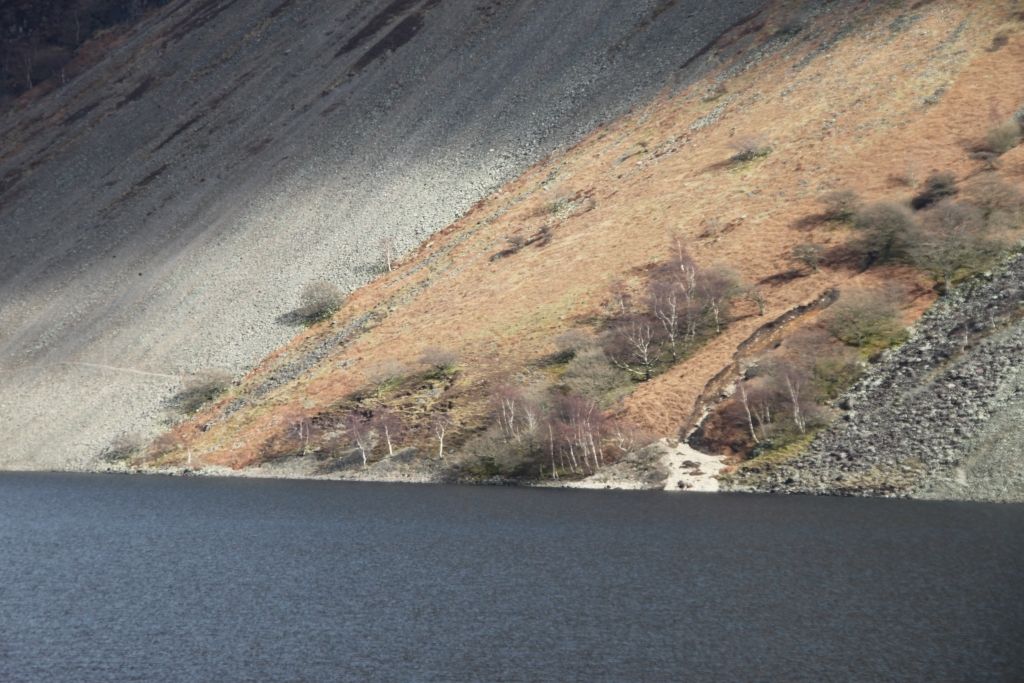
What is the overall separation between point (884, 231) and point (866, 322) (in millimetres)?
11940

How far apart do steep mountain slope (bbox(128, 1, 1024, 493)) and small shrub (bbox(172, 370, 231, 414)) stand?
188 centimetres

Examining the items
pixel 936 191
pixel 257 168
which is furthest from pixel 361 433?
pixel 257 168

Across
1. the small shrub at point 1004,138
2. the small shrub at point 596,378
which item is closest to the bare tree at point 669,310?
the small shrub at point 596,378

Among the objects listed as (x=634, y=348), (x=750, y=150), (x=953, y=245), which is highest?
(x=750, y=150)

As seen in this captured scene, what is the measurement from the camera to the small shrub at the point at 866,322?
67.2m

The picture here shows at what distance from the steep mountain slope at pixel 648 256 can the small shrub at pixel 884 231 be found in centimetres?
76

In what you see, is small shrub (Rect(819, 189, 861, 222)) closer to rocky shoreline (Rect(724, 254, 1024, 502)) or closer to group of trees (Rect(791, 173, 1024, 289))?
group of trees (Rect(791, 173, 1024, 289))

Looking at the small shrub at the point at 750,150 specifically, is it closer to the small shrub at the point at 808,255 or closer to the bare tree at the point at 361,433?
the small shrub at the point at 808,255

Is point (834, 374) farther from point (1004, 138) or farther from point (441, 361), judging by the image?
point (441, 361)

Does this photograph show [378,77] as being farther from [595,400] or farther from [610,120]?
[595,400]

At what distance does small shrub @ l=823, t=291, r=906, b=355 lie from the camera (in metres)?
67.2

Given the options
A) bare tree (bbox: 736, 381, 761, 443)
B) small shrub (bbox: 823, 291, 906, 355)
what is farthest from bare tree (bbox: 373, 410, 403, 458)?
small shrub (bbox: 823, 291, 906, 355)

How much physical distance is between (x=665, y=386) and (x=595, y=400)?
465 cm

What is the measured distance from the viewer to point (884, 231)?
3068 inches
